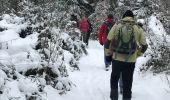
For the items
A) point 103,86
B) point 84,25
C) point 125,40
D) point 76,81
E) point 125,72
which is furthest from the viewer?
point 84,25

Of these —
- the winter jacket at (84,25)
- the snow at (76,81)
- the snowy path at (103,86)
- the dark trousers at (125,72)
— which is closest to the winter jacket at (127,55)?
the dark trousers at (125,72)

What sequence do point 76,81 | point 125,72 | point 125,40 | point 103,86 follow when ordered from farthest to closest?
1. point 76,81
2. point 103,86
3. point 125,72
4. point 125,40

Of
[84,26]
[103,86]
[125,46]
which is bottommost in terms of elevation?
[103,86]

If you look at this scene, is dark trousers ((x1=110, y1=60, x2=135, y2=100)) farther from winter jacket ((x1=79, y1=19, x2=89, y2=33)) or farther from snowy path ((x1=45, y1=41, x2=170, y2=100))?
winter jacket ((x1=79, y1=19, x2=89, y2=33))

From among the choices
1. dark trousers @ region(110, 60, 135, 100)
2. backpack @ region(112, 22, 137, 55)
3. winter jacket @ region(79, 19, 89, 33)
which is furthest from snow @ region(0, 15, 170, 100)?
winter jacket @ region(79, 19, 89, 33)

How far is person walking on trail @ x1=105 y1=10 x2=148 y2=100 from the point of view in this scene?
8.09 m

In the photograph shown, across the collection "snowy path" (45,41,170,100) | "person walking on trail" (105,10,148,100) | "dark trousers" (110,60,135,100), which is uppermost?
"person walking on trail" (105,10,148,100)

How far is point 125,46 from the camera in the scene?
810cm

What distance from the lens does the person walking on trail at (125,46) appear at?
26.6ft

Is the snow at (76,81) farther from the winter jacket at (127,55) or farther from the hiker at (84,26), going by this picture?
the hiker at (84,26)

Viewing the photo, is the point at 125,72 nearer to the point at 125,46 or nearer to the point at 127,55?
the point at 127,55

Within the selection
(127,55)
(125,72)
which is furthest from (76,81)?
(127,55)

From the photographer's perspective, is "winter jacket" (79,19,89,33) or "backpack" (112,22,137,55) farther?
"winter jacket" (79,19,89,33)

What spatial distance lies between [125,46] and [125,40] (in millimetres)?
117
